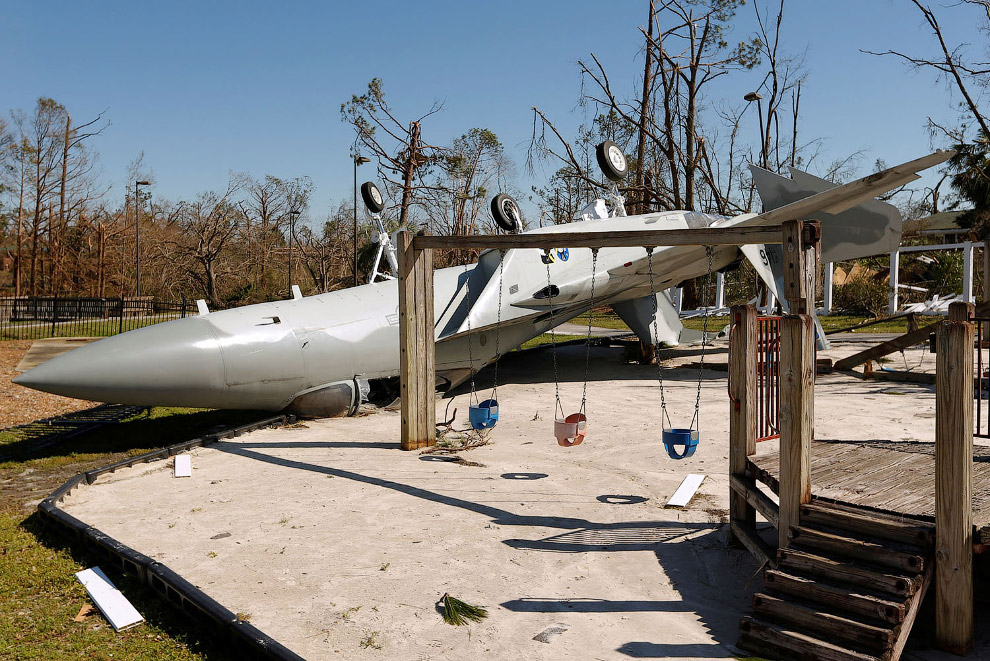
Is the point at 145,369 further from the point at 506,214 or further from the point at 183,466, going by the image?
the point at 506,214

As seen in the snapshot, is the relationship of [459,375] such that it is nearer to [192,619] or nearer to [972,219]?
[192,619]

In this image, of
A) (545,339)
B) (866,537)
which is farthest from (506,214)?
(545,339)

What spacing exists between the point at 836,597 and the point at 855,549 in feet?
1.16

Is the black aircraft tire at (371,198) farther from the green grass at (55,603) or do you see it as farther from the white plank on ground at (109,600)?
the white plank on ground at (109,600)

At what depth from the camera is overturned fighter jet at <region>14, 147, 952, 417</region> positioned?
8930 millimetres

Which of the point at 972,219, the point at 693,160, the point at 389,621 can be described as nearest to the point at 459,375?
the point at 389,621

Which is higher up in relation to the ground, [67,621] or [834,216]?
[834,216]

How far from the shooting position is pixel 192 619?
15.4 feet

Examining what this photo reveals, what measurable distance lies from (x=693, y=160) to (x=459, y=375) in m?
16.8

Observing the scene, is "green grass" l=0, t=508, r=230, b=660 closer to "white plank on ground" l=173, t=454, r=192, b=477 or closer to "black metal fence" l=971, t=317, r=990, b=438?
"white plank on ground" l=173, t=454, r=192, b=477

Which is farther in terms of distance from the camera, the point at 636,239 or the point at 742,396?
the point at 636,239

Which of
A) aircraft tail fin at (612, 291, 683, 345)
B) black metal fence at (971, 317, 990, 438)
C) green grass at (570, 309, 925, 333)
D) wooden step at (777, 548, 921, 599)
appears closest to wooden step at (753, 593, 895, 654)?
wooden step at (777, 548, 921, 599)

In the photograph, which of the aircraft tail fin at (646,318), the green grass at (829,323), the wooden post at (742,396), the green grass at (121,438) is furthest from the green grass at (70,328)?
the wooden post at (742,396)

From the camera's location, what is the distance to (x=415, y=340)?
9289mm
